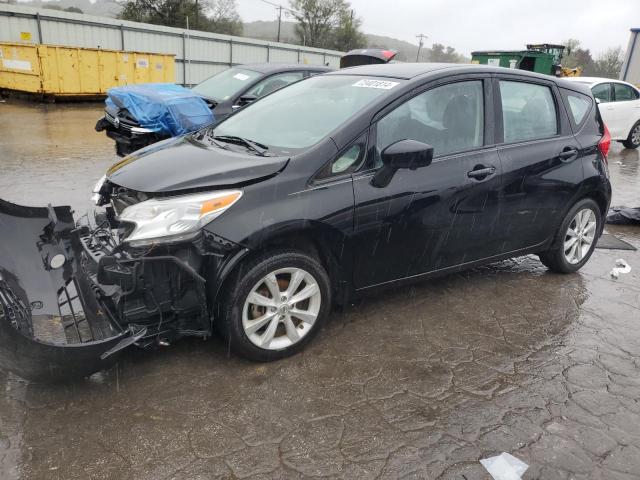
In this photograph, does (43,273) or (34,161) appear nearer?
(43,273)

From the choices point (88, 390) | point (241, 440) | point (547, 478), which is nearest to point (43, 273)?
point (88, 390)

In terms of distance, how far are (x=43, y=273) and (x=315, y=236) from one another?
5.42ft

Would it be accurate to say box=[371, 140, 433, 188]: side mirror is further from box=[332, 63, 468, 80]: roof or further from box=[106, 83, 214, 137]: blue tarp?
box=[106, 83, 214, 137]: blue tarp

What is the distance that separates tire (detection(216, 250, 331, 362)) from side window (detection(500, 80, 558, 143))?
1953 millimetres

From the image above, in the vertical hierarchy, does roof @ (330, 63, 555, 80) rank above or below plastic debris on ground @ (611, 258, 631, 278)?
above

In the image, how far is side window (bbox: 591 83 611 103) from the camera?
12.1 meters

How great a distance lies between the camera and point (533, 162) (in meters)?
4.05

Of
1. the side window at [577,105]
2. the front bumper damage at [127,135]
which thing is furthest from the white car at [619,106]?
the front bumper damage at [127,135]

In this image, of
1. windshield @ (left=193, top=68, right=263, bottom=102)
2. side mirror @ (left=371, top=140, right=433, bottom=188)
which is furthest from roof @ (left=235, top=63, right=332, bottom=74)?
side mirror @ (left=371, top=140, right=433, bottom=188)

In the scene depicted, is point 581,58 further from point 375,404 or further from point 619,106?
point 375,404

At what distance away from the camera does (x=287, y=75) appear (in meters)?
8.32

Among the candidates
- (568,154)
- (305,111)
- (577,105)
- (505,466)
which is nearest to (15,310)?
(305,111)

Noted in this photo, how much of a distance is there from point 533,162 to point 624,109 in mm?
10655

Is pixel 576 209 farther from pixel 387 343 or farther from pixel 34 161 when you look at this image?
pixel 34 161
